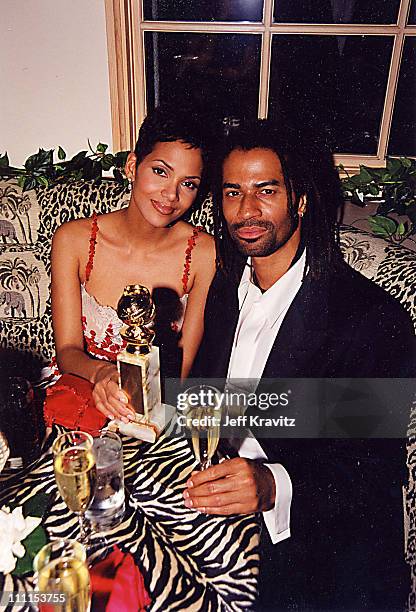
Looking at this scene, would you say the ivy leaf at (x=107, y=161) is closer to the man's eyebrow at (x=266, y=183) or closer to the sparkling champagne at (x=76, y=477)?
the man's eyebrow at (x=266, y=183)

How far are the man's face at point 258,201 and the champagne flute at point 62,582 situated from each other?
0.70m

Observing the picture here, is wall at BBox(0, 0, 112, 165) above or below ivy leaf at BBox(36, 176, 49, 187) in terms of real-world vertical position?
above

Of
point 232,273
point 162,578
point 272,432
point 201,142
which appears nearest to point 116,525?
point 162,578

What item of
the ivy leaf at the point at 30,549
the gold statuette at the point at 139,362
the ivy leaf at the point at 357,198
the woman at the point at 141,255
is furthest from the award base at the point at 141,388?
the ivy leaf at the point at 357,198

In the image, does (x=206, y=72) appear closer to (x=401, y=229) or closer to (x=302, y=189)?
(x=302, y=189)

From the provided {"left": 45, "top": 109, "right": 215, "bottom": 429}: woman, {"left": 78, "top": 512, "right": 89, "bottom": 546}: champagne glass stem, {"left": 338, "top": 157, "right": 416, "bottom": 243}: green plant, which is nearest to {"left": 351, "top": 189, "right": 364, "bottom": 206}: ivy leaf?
{"left": 338, "top": 157, "right": 416, "bottom": 243}: green plant

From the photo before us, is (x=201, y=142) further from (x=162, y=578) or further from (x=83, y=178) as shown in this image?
(x=162, y=578)

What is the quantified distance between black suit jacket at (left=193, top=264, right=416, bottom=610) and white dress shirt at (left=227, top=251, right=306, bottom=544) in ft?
0.06

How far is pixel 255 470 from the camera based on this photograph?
0.98m

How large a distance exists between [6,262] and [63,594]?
95 centimetres

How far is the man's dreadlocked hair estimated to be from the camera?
112 cm

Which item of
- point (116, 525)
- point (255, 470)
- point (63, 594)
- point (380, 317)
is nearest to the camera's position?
point (63, 594)

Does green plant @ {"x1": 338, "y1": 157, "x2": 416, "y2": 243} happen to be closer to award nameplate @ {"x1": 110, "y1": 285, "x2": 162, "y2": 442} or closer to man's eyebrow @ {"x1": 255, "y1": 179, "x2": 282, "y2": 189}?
man's eyebrow @ {"x1": 255, "y1": 179, "x2": 282, "y2": 189}

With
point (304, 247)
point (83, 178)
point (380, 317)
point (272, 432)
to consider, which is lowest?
point (272, 432)
